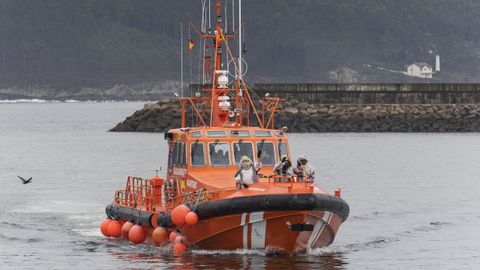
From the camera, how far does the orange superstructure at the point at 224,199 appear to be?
26467 millimetres

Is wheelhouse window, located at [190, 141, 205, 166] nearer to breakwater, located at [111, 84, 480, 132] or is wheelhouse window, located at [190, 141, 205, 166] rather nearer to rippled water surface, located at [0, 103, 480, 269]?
rippled water surface, located at [0, 103, 480, 269]

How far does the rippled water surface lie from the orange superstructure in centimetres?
47

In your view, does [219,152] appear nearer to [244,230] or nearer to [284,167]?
[284,167]

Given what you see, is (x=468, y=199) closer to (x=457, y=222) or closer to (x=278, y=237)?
(x=457, y=222)

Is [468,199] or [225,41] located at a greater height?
[225,41]

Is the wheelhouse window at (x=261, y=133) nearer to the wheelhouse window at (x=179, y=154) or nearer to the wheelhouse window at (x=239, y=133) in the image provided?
the wheelhouse window at (x=239, y=133)

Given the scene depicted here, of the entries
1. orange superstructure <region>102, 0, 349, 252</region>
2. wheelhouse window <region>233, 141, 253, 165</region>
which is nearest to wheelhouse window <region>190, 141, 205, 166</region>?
orange superstructure <region>102, 0, 349, 252</region>

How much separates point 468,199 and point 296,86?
148 ft

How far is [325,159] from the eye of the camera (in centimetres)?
6359

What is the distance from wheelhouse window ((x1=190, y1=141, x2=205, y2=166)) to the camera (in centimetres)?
2873

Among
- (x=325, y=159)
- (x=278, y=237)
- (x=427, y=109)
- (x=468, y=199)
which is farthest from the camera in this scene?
(x=427, y=109)

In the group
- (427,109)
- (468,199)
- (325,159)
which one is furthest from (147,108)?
(468,199)

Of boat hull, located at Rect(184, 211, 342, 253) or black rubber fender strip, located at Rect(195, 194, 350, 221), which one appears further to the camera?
boat hull, located at Rect(184, 211, 342, 253)

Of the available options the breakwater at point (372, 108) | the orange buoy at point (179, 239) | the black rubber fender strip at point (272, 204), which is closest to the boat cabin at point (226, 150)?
the orange buoy at point (179, 239)
